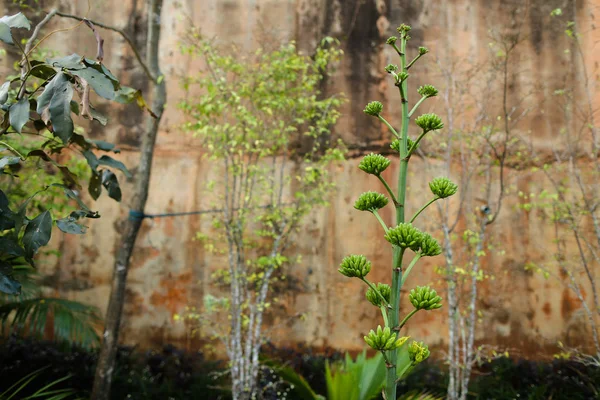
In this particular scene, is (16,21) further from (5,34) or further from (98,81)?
(98,81)

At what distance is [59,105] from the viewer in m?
1.80

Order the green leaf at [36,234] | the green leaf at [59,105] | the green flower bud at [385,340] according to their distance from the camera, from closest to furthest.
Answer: the green flower bud at [385,340] → the green leaf at [59,105] → the green leaf at [36,234]

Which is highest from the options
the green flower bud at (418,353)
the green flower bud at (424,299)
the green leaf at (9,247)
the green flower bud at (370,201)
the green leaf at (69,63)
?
the green leaf at (69,63)

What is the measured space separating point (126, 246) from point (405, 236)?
2.99 metres

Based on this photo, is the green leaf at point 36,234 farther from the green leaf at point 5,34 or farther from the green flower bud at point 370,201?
the green flower bud at point 370,201

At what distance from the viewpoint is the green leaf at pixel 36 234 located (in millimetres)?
1906

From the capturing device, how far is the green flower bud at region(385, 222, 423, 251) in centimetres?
129

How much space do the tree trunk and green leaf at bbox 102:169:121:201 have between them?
3.36 ft

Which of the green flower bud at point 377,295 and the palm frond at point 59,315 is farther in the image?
the palm frond at point 59,315

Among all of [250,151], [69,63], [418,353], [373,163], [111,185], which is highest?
[250,151]

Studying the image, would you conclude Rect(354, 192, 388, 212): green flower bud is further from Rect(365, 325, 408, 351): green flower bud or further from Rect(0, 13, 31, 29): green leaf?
Rect(0, 13, 31, 29): green leaf

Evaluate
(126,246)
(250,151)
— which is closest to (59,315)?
(126,246)

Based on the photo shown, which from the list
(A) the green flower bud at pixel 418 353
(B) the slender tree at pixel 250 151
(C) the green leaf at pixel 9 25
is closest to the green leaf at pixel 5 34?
(C) the green leaf at pixel 9 25

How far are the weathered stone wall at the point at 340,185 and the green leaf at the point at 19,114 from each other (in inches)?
123
